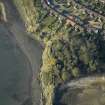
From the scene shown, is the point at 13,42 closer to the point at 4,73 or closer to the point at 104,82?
the point at 4,73

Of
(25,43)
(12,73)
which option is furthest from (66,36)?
(12,73)

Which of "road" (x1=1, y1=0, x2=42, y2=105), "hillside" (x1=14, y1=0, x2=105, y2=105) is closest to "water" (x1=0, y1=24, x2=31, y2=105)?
"road" (x1=1, y1=0, x2=42, y2=105)

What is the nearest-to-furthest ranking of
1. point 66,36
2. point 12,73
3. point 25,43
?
1. point 12,73
2. point 66,36
3. point 25,43

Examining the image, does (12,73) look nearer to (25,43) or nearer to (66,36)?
(25,43)

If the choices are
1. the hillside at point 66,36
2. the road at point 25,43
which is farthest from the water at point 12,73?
the hillside at point 66,36

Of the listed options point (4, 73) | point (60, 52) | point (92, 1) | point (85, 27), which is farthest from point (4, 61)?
point (92, 1)

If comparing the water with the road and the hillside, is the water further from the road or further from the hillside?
the hillside
